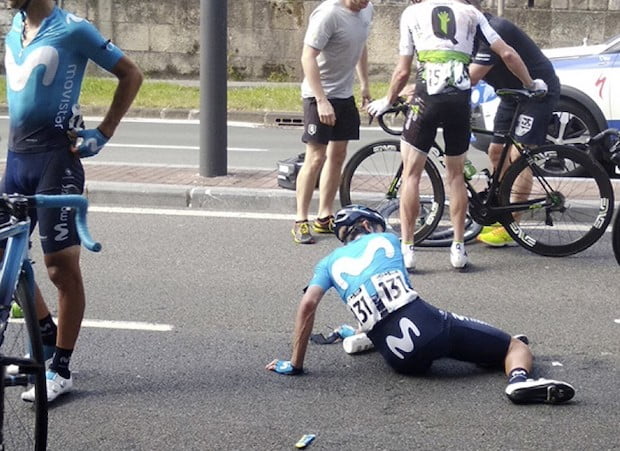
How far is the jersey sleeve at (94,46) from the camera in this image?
15.0ft

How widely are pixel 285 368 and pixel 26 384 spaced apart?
1.55 meters

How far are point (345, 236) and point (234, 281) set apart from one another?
1.74 meters

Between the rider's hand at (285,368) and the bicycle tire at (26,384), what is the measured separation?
1.25 meters

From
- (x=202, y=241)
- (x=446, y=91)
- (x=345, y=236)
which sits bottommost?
(x=202, y=241)

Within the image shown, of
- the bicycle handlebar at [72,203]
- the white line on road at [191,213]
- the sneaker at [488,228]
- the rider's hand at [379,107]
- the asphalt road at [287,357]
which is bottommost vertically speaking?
the white line on road at [191,213]

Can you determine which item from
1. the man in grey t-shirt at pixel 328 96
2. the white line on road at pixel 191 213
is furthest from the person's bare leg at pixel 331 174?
the white line on road at pixel 191 213

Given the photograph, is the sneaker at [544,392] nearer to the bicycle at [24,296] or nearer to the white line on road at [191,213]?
the bicycle at [24,296]

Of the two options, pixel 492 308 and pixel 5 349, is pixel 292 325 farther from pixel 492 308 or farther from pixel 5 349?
pixel 5 349

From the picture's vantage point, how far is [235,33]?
20453 millimetres

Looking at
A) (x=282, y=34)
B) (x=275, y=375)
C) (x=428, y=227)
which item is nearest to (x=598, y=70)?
(x=428, y=227)

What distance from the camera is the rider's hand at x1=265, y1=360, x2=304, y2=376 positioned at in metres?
5.11

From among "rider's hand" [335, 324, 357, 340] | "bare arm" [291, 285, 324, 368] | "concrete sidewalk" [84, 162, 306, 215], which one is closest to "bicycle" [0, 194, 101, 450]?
"bare arm" [291, 285, 324, 368]

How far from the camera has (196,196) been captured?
9.02 m

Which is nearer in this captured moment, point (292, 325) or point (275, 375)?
point (275, 375)
